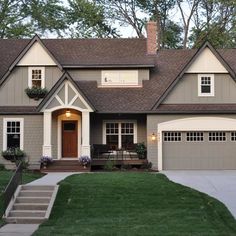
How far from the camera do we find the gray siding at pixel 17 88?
27.2 metres

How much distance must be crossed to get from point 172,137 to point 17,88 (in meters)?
8.88

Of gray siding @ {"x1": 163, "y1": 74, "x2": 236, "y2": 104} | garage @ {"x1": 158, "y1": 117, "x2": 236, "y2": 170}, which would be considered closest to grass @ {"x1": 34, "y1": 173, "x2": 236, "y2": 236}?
garage @ {"x1": 158, "y1": 117, "x2": 236, "y2": 170}

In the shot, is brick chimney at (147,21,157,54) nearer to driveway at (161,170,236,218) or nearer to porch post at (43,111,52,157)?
porch post at (43,111,52,157)

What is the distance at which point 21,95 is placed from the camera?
89.4 ft

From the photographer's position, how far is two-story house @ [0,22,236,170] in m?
26.0

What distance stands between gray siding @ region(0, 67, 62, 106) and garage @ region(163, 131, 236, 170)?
743cm

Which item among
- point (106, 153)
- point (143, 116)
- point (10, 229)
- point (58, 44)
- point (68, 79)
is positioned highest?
point (58, 44)

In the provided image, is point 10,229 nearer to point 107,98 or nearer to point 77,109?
point 77,109

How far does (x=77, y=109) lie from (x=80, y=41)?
7293 millimetres

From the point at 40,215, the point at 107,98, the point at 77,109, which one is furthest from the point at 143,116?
the point at 40,215

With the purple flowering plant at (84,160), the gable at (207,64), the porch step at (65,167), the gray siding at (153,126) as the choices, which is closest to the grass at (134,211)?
the purple flowering plant at (84,160)

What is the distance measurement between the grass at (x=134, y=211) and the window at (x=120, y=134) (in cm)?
883

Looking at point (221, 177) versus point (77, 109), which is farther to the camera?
point (77, 109)

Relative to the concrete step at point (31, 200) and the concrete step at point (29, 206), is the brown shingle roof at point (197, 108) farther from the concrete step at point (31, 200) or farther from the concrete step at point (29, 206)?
the concrete step at point (29, 206)
